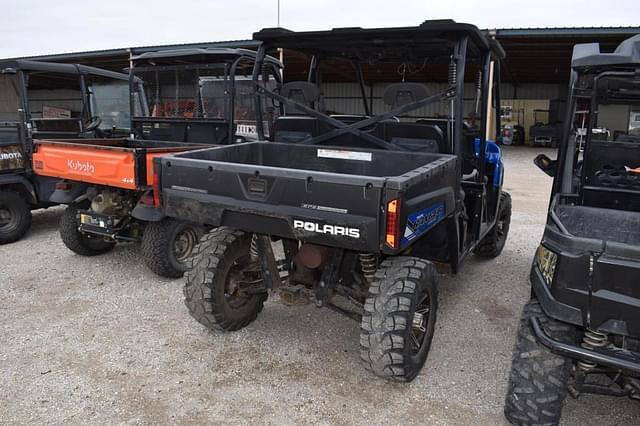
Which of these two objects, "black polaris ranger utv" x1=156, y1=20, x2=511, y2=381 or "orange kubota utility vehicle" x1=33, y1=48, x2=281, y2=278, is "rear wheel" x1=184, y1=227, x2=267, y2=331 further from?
"orange kubota utility vehicle" x1=33, y1=48, x2=281, y2=278

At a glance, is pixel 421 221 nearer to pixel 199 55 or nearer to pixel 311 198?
pixel 311 198

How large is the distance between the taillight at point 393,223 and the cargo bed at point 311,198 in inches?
0.8

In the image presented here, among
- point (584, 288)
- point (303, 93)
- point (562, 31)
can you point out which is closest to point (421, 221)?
point (584, 288)

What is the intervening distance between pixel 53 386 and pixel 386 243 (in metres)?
2.19

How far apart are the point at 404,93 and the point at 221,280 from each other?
1803 millimetres

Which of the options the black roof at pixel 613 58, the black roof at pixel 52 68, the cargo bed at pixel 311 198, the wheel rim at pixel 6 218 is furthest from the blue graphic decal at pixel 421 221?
the black roof at pixel 52 68

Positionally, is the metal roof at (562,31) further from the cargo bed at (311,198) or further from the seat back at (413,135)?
the cargo bed at (311,198)

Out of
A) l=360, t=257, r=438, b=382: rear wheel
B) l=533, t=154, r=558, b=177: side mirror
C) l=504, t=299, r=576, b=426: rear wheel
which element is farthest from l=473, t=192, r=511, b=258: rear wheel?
l=504, t=299, r=576, b=426: rear wheel

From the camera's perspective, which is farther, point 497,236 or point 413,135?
point 497,236

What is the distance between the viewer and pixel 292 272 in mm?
3578

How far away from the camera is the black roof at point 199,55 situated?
5738 millimetres

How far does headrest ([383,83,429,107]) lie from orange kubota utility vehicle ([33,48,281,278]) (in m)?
1.70

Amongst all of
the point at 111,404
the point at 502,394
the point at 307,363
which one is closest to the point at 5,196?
the point at 111,404

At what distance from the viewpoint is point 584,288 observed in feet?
6.89
